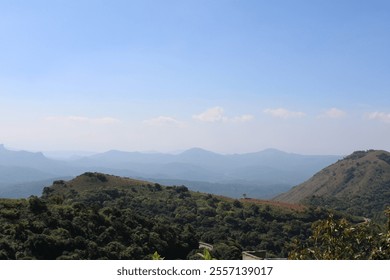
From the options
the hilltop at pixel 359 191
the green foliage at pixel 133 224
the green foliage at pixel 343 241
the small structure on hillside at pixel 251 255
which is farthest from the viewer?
the hilltop at pixel 359 191

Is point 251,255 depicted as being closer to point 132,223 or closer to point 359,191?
point 132,223

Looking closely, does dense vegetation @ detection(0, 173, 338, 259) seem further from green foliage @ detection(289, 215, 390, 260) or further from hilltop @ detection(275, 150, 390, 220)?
hilltop @ detection(275, 150, 390, 220)

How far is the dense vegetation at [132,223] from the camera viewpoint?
115 feet

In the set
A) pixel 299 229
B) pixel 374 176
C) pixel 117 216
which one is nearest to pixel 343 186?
pixel 374 176

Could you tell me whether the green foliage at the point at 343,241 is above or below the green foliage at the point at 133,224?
above

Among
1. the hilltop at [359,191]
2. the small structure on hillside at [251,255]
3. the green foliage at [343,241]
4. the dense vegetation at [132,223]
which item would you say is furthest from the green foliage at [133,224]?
the hilltop at [359,191]

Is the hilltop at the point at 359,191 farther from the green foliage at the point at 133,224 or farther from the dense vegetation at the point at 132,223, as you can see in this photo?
the green foliage at the point at 133,224

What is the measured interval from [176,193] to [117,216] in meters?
49.6

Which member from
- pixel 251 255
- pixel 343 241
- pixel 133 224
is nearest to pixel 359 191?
pixel 133 224

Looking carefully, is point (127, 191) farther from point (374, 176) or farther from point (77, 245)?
point (374, 176)

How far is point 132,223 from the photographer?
48688 mm

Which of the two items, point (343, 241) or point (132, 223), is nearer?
point (343, 241)
